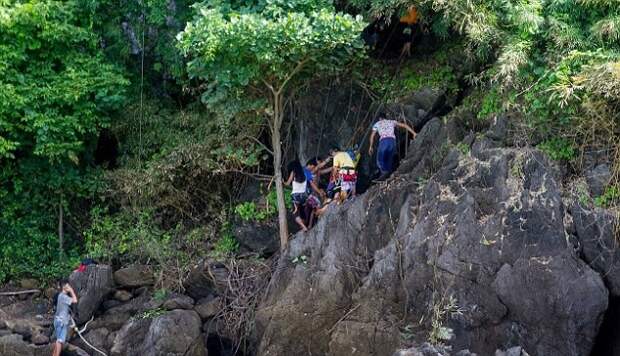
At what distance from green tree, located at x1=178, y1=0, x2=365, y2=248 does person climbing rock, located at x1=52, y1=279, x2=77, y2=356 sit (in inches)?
142

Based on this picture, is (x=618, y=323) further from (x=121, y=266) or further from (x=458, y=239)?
(x=121, y=266)

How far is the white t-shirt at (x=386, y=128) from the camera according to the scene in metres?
13.1

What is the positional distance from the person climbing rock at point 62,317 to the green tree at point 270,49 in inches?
142

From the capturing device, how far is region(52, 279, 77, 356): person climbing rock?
42.6 ft

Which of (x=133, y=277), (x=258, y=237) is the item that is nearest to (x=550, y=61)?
(x=258, y=237)

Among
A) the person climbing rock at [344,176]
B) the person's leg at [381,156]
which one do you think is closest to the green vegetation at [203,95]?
the person climbing rock at [344,176]

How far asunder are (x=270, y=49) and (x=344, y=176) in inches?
97.7

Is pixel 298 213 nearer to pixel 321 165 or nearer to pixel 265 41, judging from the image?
pixel 321 165

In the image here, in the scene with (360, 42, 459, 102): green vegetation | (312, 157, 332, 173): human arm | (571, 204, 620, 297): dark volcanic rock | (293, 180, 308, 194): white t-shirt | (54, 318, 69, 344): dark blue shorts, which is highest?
(360, 42, 459, 102): green vegetation

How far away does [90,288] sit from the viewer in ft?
45.2

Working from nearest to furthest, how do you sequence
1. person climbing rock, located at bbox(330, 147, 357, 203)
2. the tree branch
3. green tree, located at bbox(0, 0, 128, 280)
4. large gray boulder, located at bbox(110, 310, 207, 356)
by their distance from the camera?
large gray boulder, located at bbox(110, 310, 207, 356), the tree branch, person climbing rock, located at bbox(330, 147, 357, 203), green tree, located at bbox(0, 0, 128, 280)

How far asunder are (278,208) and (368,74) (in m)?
2.92

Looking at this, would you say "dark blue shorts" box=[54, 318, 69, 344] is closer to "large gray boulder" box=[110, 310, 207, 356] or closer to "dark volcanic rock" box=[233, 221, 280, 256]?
"large gray boulder" box=[110, 310, 207, 356]

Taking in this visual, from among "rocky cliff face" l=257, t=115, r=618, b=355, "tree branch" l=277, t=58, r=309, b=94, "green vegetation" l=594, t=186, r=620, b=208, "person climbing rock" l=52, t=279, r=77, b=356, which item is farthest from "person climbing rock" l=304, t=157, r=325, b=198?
"green vegetation" l=594, t=186, r=620, b=208
